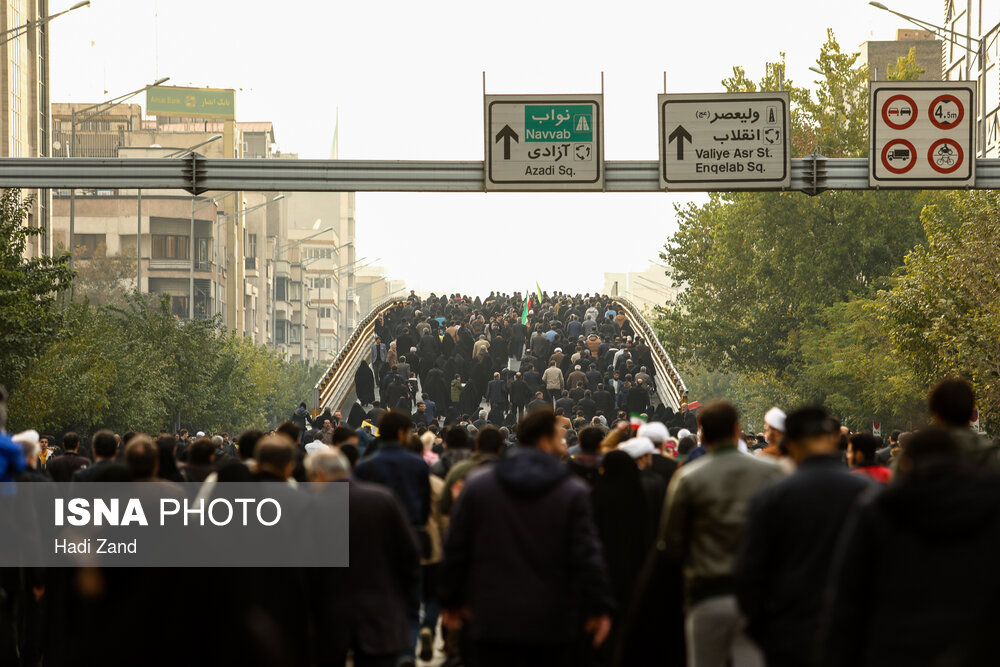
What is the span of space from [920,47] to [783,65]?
210 ft

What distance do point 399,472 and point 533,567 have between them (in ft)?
9.88

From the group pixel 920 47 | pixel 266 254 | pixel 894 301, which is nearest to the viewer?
pixel 894 301

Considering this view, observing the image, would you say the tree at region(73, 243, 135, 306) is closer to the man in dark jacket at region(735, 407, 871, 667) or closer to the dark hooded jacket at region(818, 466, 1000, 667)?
the man in dark jacket at region(735, 407, 871, 667)

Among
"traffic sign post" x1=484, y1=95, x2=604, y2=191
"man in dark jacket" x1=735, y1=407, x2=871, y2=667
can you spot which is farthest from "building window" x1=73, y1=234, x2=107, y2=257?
"man in dark jacket" x1=735, y1=407, x2=871, y2=667

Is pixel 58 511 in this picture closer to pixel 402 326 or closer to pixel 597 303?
pixel 402 326

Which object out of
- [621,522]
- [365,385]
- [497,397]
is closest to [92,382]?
[365,385]

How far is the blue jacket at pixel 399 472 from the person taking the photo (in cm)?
990

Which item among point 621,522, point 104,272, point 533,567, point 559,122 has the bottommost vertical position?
point 621,522

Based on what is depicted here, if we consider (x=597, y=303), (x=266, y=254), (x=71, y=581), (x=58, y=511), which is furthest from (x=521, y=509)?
(x=266, y=254)

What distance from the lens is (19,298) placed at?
29.6 m

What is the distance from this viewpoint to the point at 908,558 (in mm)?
5008

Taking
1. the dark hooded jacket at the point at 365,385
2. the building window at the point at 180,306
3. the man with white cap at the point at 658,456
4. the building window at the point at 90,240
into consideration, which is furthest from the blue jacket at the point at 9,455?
the building window at the point at 90,240

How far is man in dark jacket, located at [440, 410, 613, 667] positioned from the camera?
7.00 meters

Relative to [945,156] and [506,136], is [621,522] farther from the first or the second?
[945,156]
